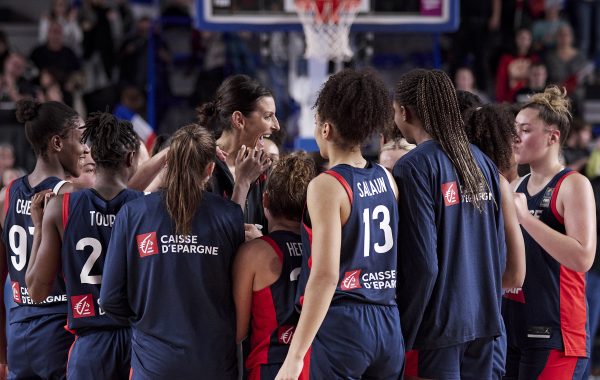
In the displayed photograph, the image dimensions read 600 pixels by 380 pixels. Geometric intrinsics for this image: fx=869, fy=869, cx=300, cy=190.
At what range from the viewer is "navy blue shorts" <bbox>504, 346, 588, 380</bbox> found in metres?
4.65

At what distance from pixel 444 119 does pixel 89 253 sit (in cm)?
179

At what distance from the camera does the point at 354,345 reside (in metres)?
3.57

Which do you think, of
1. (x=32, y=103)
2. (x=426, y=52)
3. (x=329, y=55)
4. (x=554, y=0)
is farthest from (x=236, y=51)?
(x=32, y=103)

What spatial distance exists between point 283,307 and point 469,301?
843 millimetres

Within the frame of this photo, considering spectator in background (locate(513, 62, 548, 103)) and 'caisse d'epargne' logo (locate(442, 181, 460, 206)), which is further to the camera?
spectator in background (locate(513, 62, 548, 103))

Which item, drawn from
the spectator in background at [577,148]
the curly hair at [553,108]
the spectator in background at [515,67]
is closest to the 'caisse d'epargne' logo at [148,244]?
the curly hair at [553,108]

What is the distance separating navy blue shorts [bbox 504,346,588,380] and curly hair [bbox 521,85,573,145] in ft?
3.93

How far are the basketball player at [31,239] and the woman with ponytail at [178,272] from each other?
0.66 meters

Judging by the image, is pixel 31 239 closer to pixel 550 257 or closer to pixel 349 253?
pixel 349 253

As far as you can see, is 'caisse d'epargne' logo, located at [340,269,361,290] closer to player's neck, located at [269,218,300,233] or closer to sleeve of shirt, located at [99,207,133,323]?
player's neck, located at [269,218,300,233]

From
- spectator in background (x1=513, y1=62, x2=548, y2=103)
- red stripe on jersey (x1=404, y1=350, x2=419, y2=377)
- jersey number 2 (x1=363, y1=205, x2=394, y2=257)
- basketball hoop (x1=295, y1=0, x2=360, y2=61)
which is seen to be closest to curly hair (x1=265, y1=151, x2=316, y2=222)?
jersey number 2 (x1=363, y1=205, x2=394, y2=257)

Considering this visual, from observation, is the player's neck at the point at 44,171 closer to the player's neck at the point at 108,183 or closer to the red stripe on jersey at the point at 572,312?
the player's neck at the point at 108,183

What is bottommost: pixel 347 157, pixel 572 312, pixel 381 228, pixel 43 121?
pixel 572 312

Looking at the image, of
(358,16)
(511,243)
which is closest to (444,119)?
(511,243)
